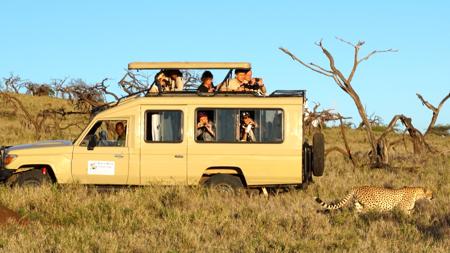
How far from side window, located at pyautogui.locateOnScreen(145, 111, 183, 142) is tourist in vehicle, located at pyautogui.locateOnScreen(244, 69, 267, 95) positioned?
1.49 meters

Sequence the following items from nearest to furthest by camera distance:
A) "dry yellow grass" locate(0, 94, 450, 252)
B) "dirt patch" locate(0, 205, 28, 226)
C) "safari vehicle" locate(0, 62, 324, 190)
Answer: "dry yellow grass" locate(0, 94, 450, 252) < "dirt patch" locate(0, 205, 28, 226) < "safari vehicle" locate(0, 62, 324, 190)

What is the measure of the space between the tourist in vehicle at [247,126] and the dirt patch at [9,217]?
13.2 feet

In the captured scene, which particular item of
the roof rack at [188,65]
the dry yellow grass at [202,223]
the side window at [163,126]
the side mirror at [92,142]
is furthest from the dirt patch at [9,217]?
the roof rack at [188,65]

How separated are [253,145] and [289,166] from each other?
0.68 meters

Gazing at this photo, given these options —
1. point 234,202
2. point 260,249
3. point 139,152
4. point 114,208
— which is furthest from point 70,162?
point 260,249

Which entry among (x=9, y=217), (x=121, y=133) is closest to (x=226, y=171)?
(x=121, y=133)

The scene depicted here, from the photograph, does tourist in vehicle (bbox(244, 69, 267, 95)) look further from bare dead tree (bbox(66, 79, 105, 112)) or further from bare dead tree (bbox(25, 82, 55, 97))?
bare dead tree (bbox(25, 82, 55, 97))

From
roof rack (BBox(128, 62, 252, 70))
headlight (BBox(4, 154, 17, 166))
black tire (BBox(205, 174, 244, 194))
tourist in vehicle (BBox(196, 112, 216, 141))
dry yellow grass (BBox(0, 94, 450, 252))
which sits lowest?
dry yellow grass (BBox(0, 94, 450, 252))

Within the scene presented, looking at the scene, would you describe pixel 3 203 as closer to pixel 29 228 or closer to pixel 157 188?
pixel 29 228

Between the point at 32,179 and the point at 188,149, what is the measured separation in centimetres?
273

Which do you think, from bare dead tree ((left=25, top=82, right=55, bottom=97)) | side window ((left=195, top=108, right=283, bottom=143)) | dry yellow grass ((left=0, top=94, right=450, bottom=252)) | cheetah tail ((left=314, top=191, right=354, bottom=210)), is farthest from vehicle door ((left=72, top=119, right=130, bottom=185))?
bare dead tree ((left=25, top=82, right=55, bottom=97))

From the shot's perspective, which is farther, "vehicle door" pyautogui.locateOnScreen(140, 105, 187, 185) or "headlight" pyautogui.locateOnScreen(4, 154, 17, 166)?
"headlight" pyautogui.locateOnScreen(4, 154, 17, 166)

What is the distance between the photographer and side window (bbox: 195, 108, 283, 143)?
11938mm

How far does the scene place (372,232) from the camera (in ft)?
28.8
